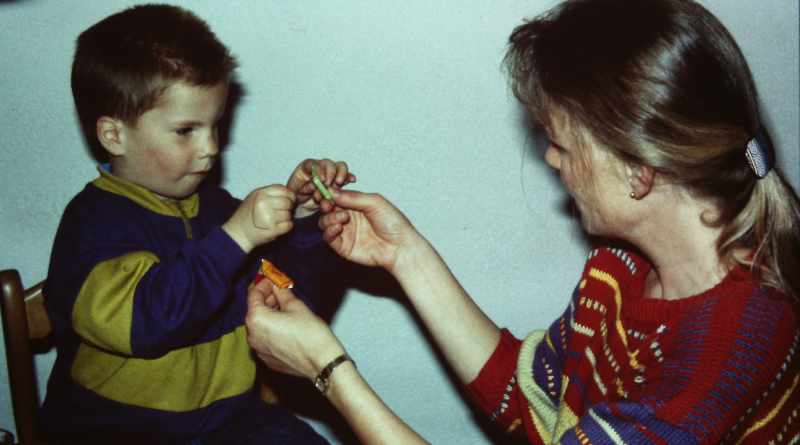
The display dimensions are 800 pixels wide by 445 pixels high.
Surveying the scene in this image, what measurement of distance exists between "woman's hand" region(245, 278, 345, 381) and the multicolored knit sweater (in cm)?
38

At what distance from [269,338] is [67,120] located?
0.70 metres

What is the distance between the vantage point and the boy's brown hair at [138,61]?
961 millimetres

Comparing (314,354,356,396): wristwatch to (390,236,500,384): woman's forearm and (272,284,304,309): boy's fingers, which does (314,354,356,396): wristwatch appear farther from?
(390,236,500,384): woman's forearm

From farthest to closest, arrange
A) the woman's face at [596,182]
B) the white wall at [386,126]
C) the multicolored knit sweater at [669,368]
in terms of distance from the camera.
→ the white wall at [386,126] < the woman's face at [596,182] < the multicolored knit sweater at [669,368]

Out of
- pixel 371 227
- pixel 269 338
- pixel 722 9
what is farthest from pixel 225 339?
pixel 722 9

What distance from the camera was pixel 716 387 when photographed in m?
0.76

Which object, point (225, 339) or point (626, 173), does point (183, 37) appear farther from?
point (626, 173)

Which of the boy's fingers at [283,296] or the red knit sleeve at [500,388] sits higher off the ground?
the boy's fingers at [283,296]

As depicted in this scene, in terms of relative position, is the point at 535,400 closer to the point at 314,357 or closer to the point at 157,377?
the point at 314,357

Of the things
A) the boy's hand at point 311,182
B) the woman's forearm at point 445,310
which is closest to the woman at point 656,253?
the woman's forearm at point 445,310

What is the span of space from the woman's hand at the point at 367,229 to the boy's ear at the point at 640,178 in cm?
42

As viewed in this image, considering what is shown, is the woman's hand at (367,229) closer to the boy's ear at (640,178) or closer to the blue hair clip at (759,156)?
the boy's ear at (640,178)

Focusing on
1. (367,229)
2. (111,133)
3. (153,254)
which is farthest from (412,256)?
(111,133)

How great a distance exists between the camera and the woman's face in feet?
2.85
